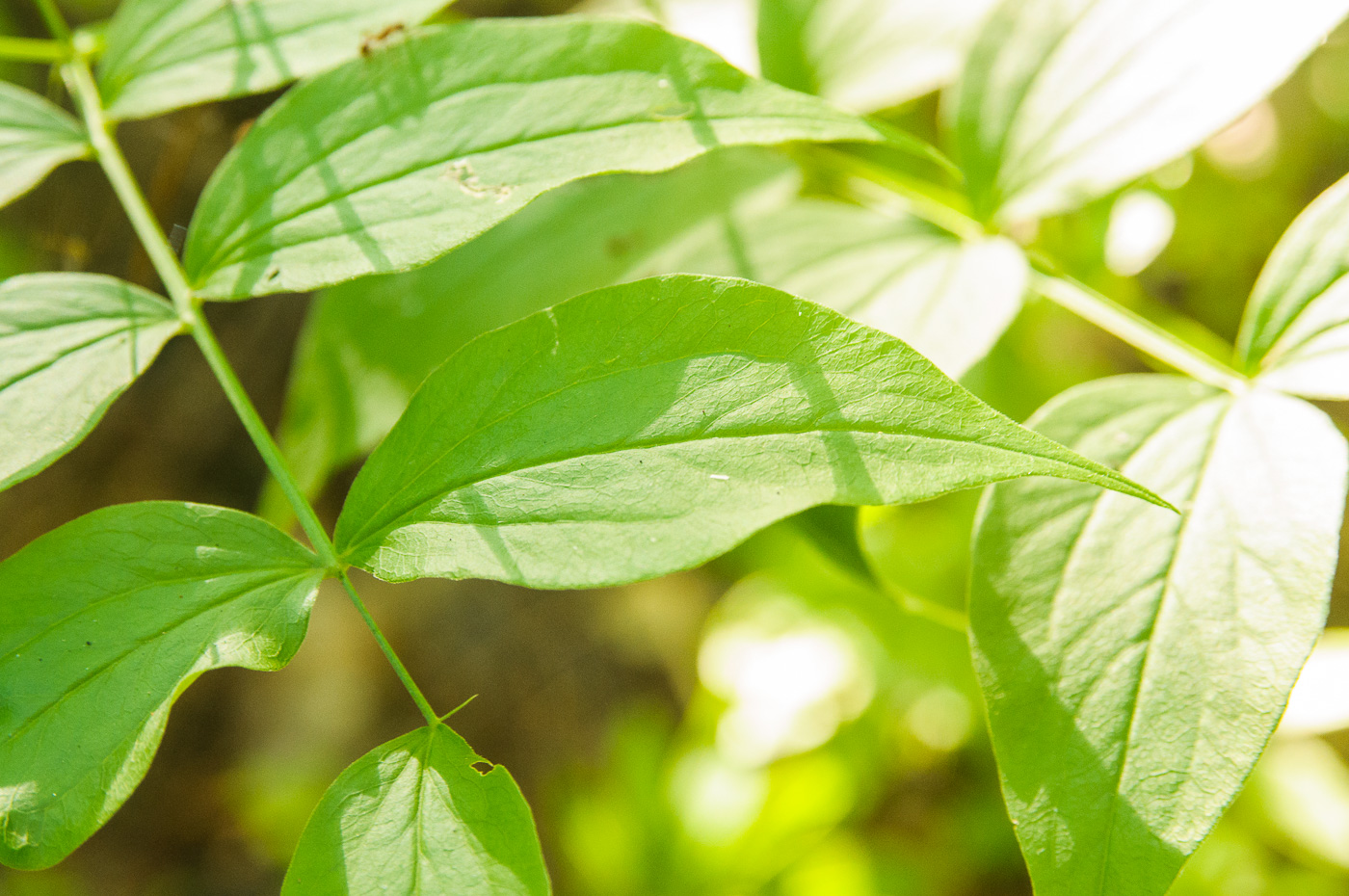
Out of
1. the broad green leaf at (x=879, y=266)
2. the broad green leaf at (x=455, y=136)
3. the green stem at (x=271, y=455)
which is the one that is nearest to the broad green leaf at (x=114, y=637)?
the green stem at (x=271, y=455)

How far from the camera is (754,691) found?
4.16ft

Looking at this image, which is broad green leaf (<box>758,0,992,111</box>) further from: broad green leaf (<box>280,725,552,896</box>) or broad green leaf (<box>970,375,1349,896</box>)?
broad green leaf (<box>280,725,552,896</box>)

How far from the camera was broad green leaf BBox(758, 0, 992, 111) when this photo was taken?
0.78 metres

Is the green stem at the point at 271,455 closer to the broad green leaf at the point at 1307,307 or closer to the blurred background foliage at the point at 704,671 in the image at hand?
the blurred background foliage at the point at 704,671

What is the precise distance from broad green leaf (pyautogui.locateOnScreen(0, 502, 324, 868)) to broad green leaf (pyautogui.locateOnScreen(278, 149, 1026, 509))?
0.25 m

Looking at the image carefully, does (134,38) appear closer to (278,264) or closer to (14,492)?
(278,264)

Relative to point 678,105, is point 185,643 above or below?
below

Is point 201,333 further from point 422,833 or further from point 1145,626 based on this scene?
point 1145,626

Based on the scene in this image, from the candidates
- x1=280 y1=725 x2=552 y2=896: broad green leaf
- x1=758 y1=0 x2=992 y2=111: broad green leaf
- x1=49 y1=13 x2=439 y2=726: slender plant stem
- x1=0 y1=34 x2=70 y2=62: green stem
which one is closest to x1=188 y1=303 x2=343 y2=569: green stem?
x1=49 y1=13 x2=439 y2=726: slender plant stem

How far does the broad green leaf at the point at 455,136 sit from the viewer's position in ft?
1.58

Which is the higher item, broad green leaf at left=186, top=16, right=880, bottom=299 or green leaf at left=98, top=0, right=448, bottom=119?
green leaf at left=98, top=0, right=448, bottom=119

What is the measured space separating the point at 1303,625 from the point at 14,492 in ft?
5.89

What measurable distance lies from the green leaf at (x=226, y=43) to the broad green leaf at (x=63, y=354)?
0.53 ft

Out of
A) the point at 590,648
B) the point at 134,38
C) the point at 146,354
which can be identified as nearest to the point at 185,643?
the point at 146,354
